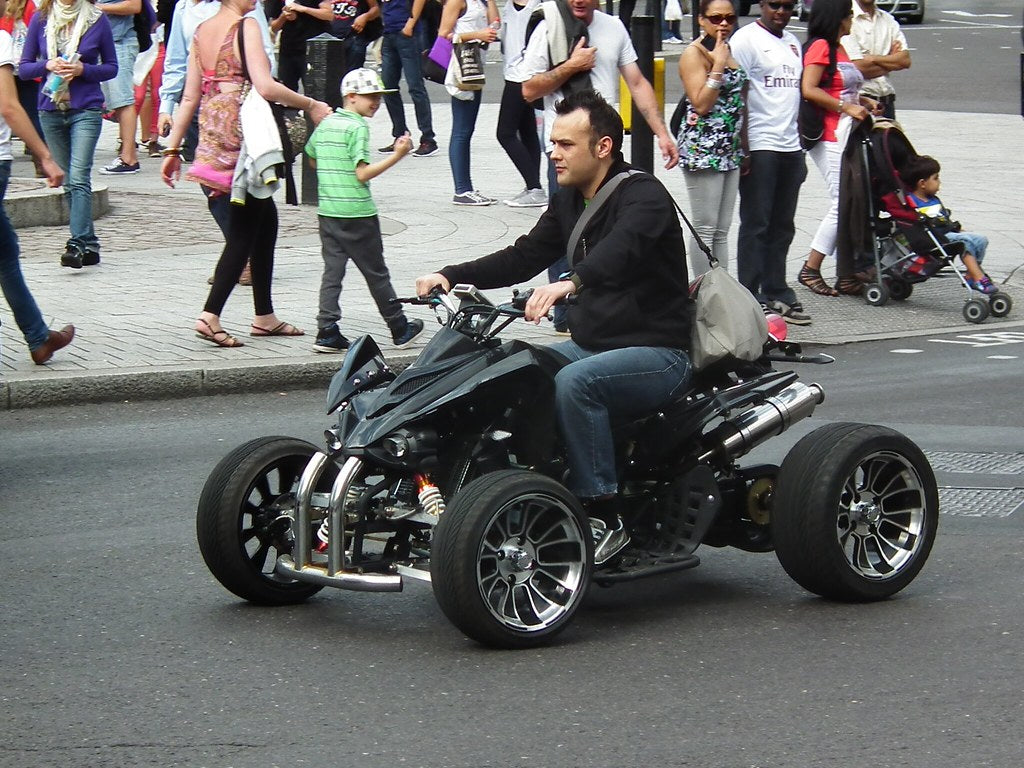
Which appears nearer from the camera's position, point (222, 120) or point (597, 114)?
point (597, 114)

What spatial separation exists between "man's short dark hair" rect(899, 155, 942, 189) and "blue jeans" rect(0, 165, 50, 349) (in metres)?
5.62

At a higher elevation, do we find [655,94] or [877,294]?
[655,94]

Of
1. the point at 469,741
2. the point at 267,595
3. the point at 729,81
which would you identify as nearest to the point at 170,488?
the point at 267,595

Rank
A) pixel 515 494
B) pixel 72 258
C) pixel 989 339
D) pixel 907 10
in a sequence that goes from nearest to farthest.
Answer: pixel 515 494, pixel 989 339, pixel 72 258, pixel 907 10

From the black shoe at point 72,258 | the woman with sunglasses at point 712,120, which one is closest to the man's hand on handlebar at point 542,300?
the woman with sunglasses at point 712,120

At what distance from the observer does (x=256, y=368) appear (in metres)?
9.36

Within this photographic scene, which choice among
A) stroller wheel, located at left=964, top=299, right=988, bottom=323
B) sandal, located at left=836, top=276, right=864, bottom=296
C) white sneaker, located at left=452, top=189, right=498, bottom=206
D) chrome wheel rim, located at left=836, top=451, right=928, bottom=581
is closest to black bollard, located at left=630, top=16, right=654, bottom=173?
sandal, located at left=836, top=276, right=864, bottom=296

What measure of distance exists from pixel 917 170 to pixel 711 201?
1745mm

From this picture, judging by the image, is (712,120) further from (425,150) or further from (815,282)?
(425,150)

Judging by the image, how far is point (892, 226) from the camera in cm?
1179

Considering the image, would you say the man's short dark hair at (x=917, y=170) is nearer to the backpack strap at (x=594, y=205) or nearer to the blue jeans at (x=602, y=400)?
the backpack strap at (x=594, y=205)

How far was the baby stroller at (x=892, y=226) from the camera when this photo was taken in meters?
11.5

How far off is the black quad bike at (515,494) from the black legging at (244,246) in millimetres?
3941

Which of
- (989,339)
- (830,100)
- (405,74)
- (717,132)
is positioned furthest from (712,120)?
(405,74)
